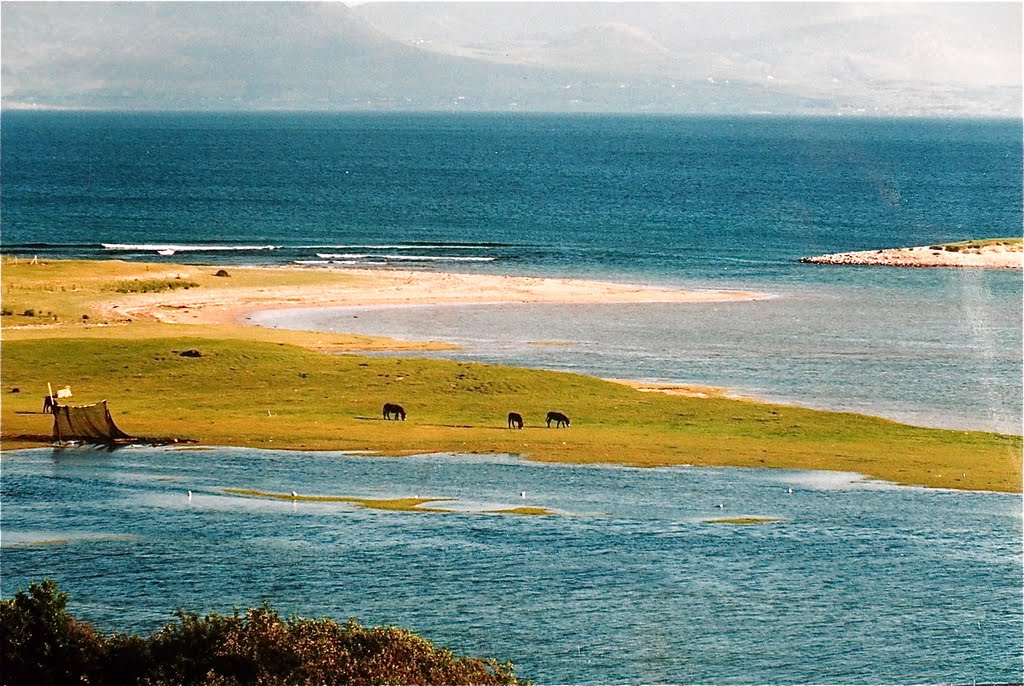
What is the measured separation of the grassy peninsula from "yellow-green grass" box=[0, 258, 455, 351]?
1282 millimetres

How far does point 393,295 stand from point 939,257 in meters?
52.7

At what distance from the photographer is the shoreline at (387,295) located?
8762 centimetres

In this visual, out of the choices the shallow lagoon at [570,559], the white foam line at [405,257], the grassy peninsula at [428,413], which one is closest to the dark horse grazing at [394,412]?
the grassy peninsula at [428,413]

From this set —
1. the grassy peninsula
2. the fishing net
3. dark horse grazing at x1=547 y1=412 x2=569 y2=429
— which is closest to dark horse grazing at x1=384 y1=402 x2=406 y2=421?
the grassy peninsula

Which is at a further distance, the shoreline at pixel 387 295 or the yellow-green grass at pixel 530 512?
the shoreline at pixel 387 295

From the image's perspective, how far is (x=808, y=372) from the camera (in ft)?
242

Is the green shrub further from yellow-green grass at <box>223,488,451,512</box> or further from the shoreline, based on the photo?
yellow-green grass at <box>223,488,451,512</box>

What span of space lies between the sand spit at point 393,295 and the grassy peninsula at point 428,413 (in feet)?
38.3

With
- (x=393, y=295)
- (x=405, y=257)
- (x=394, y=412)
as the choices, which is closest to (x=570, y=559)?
(x=394, y=412)

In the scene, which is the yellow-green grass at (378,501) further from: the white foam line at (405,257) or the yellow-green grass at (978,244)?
the yellow-green grass at (978,244)

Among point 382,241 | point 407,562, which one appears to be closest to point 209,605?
point 407,562

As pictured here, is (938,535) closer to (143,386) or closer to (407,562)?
(407,562)

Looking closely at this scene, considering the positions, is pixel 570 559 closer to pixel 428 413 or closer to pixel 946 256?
pixel 428 413

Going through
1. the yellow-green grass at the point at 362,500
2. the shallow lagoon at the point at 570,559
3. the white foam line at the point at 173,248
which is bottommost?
the shallow lagoon at the point at 570,559
